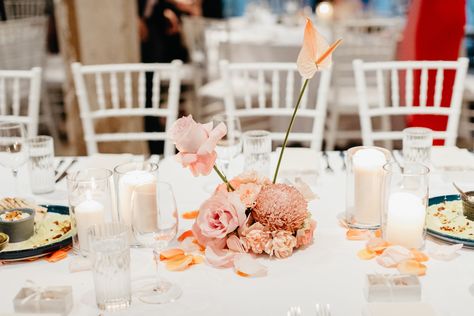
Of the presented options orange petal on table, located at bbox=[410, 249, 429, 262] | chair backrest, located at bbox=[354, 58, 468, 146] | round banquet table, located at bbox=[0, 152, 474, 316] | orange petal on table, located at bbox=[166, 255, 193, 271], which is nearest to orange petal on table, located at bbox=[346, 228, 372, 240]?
round banquet table, located at bbox=[0, 152, 474, 316]

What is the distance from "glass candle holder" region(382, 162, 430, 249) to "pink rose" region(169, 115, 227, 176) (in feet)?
1.16

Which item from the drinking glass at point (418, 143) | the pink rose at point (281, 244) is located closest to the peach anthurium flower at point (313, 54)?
the pink rose at point (281, 244)

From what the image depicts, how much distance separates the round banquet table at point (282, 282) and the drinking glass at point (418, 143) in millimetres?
460

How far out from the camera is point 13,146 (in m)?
1.71

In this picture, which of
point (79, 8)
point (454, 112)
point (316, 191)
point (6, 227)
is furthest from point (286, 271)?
point (79, 8)

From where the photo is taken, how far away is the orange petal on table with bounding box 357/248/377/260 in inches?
51.3

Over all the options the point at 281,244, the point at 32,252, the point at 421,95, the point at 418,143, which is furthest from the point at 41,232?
the point at 421,95

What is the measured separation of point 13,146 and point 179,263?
682 millimetres

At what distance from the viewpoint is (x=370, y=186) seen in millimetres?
1444

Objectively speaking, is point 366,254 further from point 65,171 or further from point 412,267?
point 65,171

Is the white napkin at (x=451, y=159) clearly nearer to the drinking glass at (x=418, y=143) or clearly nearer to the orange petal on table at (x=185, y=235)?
the drinking glass at (x=418, y=143)

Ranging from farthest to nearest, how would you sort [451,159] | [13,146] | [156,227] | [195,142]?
[451,159]
[13,146]
[195,142]
[156,227]

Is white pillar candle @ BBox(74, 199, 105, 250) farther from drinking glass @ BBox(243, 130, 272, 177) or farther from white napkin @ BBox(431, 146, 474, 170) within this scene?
white napkin @ BBox(431, 146, 474, 170)

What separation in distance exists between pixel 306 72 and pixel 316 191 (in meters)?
0.48
